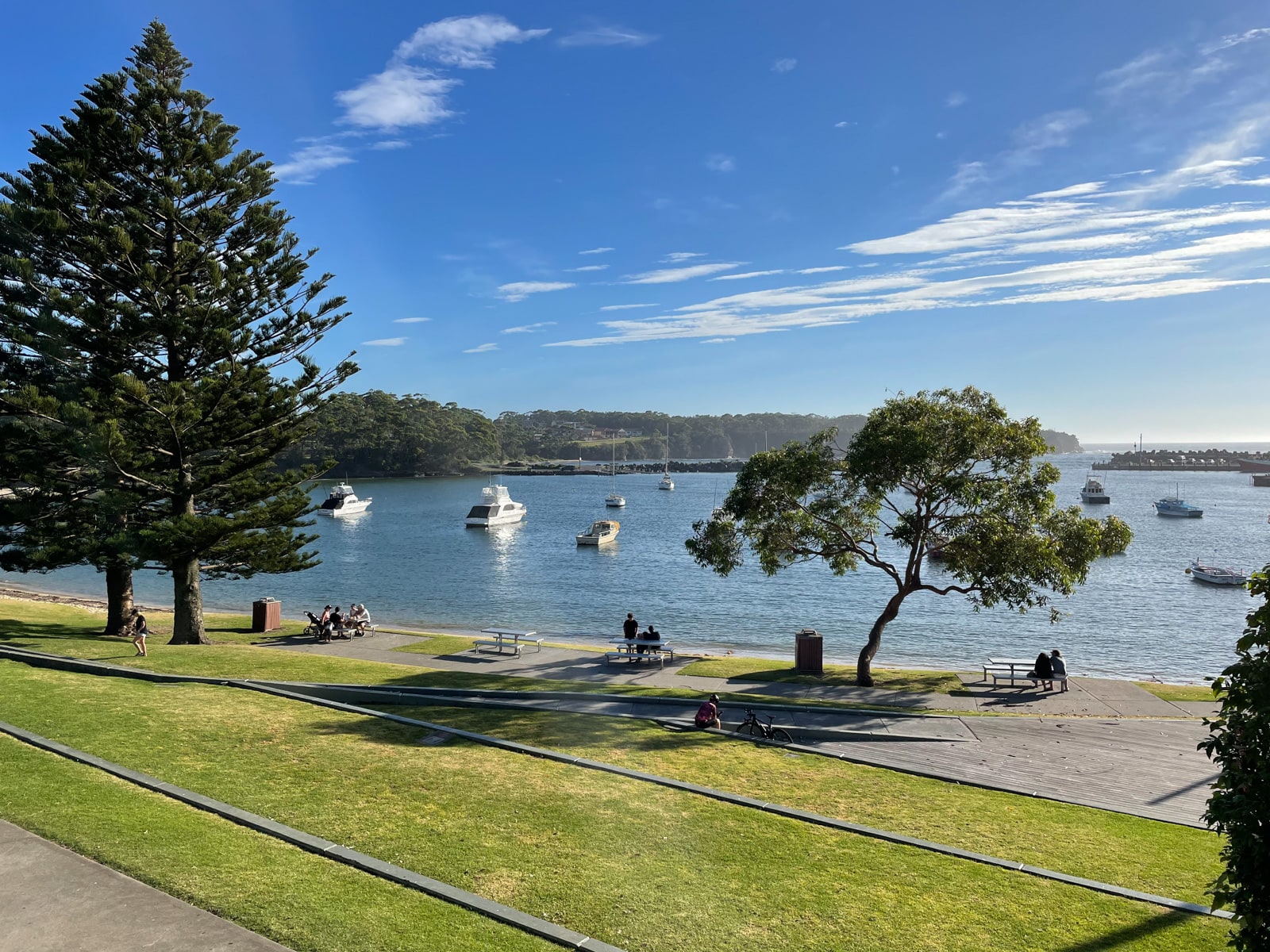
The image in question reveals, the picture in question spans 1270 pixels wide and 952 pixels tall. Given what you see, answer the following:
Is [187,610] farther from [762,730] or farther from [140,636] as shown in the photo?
[762,730]

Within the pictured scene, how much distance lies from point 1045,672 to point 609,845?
13.3 m

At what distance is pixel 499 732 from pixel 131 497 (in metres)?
13.5

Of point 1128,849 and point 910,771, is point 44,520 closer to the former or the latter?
point 910,771

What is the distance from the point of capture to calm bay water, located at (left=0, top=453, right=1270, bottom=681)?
30188 mm

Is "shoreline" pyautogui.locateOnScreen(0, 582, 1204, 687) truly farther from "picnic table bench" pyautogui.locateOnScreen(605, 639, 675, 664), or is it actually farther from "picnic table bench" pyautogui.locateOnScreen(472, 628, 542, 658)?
"picnic table bench" pyautogui.locateOnScreen(472, 628, 542, 658)

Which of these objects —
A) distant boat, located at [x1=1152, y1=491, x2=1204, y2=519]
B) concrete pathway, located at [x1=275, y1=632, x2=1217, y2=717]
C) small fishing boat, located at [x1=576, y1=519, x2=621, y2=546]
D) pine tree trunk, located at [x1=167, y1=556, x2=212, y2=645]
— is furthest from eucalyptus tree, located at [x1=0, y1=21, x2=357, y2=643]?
distant boat, located at [x1=1152, y1=491, x2=1204, y2=519]

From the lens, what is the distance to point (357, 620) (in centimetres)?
2306

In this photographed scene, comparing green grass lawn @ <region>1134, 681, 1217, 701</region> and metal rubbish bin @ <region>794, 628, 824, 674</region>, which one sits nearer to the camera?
green grass lawn @ <region>1134, 681, 1217, 701</region>

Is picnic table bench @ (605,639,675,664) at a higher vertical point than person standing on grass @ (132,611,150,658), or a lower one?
lower

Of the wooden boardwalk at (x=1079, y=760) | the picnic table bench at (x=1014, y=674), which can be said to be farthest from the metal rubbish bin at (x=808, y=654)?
the wooden boardwalk at (x=1079, y=760)

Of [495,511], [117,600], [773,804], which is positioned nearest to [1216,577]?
[773,804]

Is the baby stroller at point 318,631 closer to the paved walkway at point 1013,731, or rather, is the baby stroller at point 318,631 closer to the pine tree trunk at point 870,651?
the paved walkway at point 1013,731

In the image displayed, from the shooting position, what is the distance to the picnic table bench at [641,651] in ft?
63.3

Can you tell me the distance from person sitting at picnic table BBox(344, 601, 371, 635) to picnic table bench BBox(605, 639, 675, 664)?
24.0 feet
